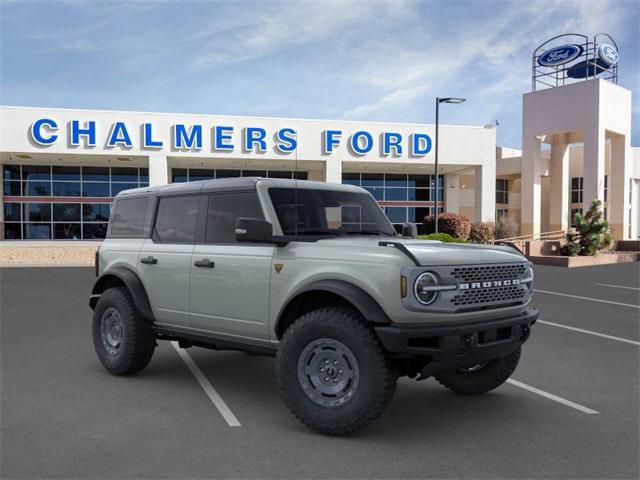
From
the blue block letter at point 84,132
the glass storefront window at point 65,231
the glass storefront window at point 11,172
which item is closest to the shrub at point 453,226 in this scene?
the blue block letter at point 84,132

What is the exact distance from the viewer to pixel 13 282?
17281 millimetres

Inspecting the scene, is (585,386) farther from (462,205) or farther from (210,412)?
(462,205)

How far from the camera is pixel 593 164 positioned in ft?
111

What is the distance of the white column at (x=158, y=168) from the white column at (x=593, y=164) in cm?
2385

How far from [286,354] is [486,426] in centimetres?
181

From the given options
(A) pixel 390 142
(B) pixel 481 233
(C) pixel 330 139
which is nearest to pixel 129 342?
(B) pixel 481 233

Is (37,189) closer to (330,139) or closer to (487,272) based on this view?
(330,139)

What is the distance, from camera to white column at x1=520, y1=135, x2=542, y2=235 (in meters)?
35.4

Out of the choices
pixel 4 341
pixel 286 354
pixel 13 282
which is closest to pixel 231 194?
pixel 286 354

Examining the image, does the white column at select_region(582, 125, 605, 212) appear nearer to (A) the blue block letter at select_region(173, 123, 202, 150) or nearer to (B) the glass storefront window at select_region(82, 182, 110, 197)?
(A) the blue block letter at select_region(173, 123, 202, 150)

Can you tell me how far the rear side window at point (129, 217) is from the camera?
6.74m

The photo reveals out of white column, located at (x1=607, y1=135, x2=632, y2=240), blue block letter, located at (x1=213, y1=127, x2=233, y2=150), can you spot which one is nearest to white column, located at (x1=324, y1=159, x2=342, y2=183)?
blue block letter, located at (x1=213, y1=127, x2=233, y2=150)

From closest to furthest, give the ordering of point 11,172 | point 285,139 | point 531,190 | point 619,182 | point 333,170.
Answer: point 285,139 → point 333,170 → point 11,172 → point 531,190 → point 619,182

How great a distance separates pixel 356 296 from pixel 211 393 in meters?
2.21
